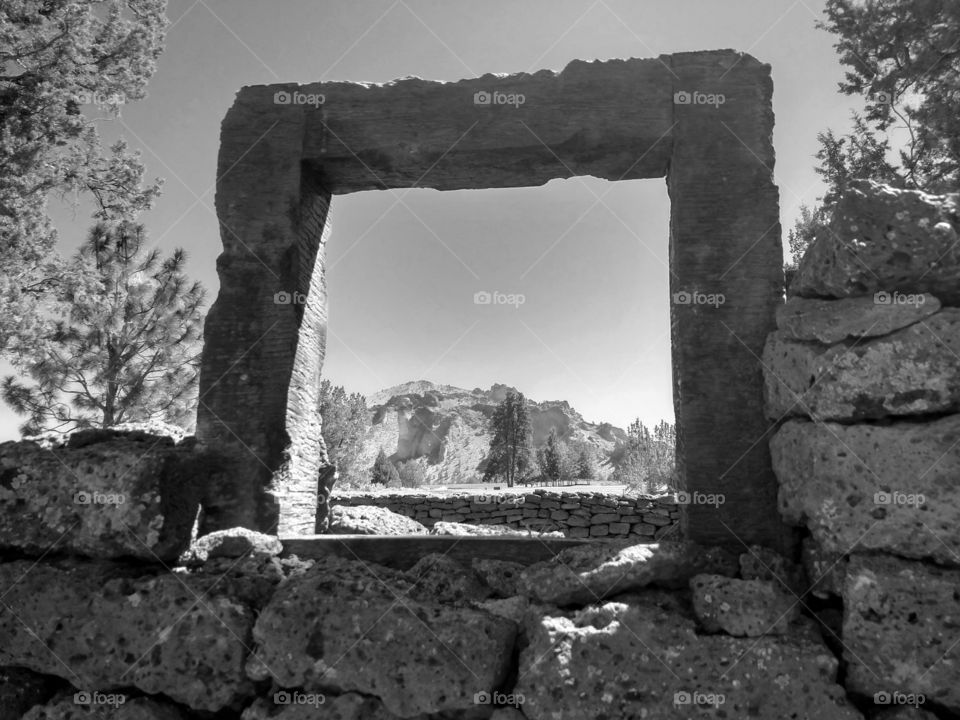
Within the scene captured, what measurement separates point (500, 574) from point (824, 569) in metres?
1.42

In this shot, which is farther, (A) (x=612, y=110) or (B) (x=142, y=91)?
(B) (x=142, y=91)

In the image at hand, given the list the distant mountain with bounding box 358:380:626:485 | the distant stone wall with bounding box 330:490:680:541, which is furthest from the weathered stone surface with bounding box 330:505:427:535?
the distant mountain with bounding box 358:380:626:485

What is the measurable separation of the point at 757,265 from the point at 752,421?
0.83 meters

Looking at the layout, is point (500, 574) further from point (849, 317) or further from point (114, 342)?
point (114, 342)

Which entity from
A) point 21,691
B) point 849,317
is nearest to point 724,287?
point 849,317

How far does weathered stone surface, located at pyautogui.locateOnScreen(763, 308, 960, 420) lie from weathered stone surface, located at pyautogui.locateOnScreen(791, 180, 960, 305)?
0.19m

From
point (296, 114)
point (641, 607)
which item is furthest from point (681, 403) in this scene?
point (296, 114)

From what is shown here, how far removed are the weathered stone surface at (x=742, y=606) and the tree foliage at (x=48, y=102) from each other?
10.7 meters

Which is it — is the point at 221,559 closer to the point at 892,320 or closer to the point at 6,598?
the point at 6,598

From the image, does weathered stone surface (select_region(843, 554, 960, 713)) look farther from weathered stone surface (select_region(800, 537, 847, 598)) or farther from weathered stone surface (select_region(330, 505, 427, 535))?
weathered stone surface (select_region(330, 505, 427, 535))

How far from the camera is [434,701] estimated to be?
2670mm

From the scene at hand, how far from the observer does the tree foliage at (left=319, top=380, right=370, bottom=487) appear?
22.5m

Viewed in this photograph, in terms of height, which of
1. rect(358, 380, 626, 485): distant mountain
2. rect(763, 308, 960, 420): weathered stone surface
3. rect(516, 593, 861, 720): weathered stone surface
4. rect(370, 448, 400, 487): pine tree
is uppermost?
rect(358, 380, 626, 485): distant mountain

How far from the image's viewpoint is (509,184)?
412cm
